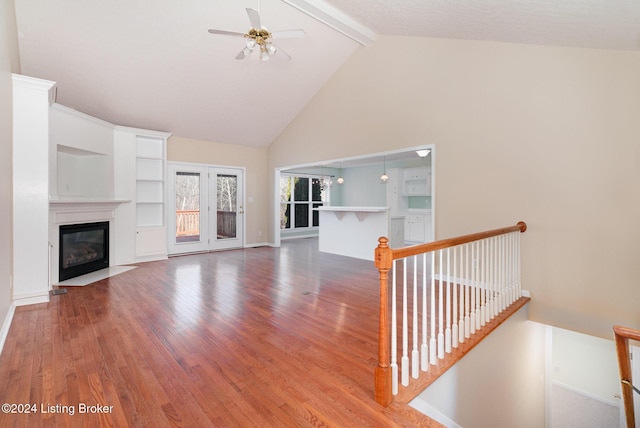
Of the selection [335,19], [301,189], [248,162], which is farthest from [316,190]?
[335,19]

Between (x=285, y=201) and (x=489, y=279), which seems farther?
(x=285, y=201)

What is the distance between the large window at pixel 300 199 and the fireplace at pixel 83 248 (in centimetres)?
497

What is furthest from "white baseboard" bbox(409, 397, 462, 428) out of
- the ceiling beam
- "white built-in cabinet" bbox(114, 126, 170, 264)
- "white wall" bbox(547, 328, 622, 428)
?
"white built-in cabinet" bbox(114, 126, 170, 264)

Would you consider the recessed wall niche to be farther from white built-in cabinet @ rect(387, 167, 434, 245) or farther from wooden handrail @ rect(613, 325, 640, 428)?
wooden handrail @ rect(613, 325, 640, 428)

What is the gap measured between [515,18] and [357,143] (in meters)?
3.13

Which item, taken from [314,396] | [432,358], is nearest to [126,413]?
[314,396]

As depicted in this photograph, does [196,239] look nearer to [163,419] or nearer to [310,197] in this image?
[310,197]

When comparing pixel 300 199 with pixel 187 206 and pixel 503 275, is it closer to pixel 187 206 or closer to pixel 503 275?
pixel 187 206

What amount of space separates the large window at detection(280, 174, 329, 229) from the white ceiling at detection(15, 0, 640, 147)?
351cm

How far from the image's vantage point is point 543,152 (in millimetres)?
3410

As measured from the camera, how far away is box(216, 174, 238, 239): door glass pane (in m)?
7.48

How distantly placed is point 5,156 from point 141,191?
3.47 metres

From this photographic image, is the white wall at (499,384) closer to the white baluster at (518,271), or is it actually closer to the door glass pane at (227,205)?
the white baluster at (518,271)

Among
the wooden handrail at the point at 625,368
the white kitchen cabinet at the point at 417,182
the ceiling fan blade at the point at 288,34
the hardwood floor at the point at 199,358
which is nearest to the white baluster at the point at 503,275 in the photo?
the hardwood floor at the point at 199,358
